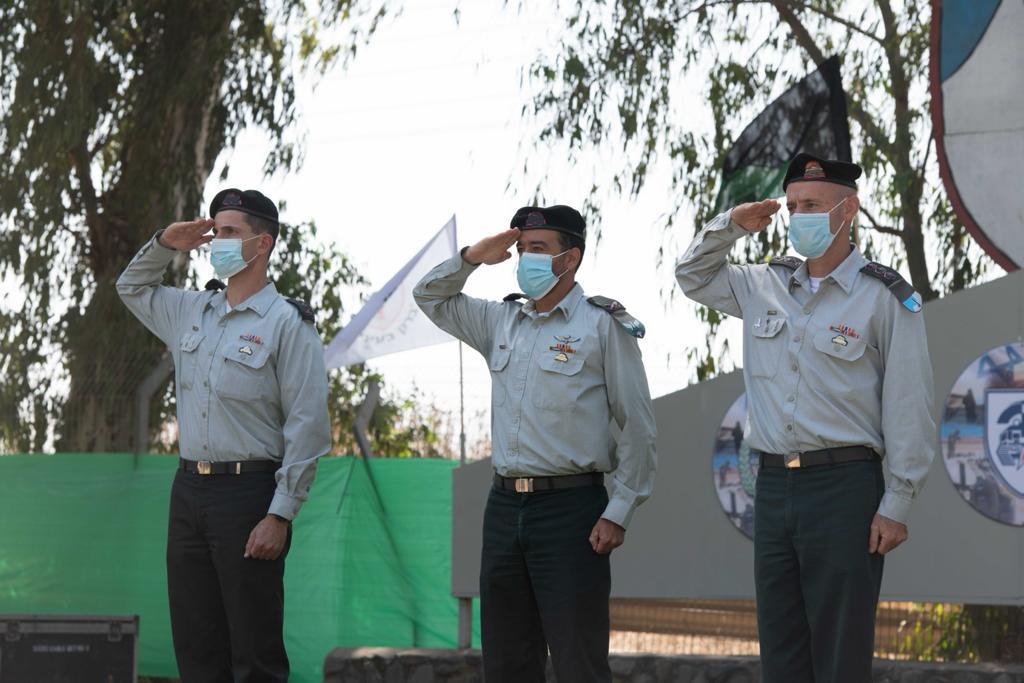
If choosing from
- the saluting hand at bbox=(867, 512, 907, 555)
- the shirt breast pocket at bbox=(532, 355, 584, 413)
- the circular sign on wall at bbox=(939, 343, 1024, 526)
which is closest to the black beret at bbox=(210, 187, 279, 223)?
the shirt breast pocket at bbox=(532, 355, 584, 413)

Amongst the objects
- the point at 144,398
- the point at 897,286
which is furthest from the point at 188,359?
the point at 144,398

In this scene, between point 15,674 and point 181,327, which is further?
point 15,674

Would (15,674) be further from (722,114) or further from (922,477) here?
(722,114)

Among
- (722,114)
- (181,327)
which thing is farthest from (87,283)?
(181,327)

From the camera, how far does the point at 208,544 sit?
15.0ft

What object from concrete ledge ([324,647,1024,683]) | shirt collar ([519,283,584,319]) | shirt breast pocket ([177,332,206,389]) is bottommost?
concrete ledge ([324,647,1024,683])

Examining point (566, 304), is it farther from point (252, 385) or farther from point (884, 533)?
point (884, 533)

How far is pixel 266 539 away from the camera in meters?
4.50

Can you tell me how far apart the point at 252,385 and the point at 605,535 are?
1383 millimetres

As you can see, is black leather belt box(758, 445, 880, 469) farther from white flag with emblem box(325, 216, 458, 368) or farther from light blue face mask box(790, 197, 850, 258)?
white flag with emblem box(325, 216, 458, 368)

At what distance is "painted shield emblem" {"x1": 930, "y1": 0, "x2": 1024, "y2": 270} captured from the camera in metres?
6.07

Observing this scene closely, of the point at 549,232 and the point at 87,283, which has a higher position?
the point at 87,283

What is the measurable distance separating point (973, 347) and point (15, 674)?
4071 mm

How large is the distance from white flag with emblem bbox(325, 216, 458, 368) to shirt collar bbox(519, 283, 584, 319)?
3605 millimetres
